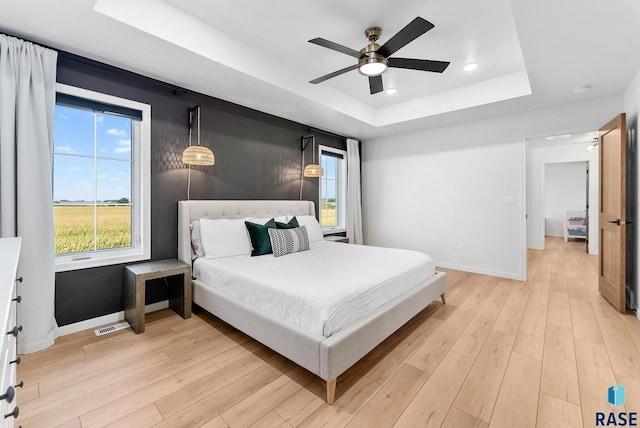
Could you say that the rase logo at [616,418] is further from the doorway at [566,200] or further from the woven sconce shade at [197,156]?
the doorway at [566,200]

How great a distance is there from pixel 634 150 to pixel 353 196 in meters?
3.74

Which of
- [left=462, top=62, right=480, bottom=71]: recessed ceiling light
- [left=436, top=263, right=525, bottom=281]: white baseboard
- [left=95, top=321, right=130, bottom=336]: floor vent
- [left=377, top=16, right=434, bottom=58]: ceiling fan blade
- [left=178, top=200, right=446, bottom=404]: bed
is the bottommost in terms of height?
[left=95, top=321, right=130, bottom=336]: floor vent

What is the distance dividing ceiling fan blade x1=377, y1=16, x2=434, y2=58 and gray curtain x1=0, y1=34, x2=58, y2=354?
9.07 feet

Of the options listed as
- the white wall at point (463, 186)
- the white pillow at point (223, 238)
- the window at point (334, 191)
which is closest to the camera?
the white pillow at point (223, 238)

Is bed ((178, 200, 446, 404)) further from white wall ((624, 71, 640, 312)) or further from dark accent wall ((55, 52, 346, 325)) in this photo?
white wall ((624, 71, 640, 312))

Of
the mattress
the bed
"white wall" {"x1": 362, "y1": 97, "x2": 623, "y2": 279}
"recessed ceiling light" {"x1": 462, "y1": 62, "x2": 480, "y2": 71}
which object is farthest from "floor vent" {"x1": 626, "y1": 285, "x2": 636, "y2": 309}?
"recessed ceiling light" {"x1": 462, "y1": 62, "x2": 480, "y2": 71}

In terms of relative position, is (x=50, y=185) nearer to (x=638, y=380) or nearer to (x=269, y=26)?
(x=269, y=26)

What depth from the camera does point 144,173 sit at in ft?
9.72

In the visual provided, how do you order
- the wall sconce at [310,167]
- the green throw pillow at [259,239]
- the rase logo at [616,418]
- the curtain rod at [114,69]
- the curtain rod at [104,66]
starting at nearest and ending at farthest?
the rase logo at [616,418] < the curtain rod at [104,66] < the curtain rod at [114,69] < the green throw pillow at [259,239] < the wall sconce at [310,167]

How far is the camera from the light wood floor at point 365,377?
160 centimetres

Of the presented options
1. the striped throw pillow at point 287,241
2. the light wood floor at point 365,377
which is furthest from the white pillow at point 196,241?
the striped throw pillow at point 287,241

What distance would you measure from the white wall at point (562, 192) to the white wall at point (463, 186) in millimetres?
5319

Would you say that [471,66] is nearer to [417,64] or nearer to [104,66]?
[417,64]

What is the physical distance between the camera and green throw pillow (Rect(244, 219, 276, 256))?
3186mm
